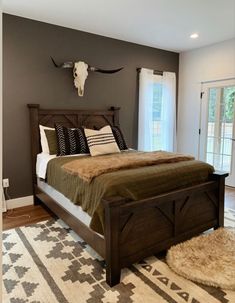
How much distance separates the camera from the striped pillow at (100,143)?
→ 3262mm

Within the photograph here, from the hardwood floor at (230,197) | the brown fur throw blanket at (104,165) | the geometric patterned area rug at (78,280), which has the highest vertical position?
the brown fur throw blanket at (104,165)

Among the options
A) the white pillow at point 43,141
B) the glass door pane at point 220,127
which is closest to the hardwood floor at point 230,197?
the glass door pane at point 220,127

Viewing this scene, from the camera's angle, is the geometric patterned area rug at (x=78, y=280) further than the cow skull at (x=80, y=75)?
No

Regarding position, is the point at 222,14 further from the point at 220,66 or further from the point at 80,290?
the point at 80,290

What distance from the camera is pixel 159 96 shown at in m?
4.96

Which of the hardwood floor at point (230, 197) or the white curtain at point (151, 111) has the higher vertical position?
the white curtain at point (151, 111)

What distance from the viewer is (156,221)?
215 cm

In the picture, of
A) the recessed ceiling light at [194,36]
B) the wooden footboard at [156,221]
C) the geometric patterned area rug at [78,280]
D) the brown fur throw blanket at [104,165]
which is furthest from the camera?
the recessed ceiling light at [194,36]

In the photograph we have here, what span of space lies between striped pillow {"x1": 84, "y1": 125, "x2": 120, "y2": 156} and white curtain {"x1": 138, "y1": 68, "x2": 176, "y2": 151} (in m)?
1.32

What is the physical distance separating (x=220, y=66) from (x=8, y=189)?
4.07m

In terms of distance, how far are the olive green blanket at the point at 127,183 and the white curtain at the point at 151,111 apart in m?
2.09

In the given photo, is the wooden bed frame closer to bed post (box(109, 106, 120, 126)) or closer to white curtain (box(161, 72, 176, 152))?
bed post (box(109, 106, 120, 126))

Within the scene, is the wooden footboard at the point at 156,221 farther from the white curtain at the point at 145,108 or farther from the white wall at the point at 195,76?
the white wall at the point at 195,76

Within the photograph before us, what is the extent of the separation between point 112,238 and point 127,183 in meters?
0.45
